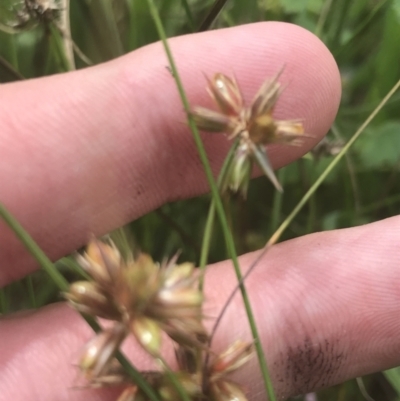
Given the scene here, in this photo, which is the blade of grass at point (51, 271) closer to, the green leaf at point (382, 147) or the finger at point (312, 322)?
the finger at point (312, 322)

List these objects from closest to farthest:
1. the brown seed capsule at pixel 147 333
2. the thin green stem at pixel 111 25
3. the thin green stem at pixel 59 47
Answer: the brown seed capsule at pixel 147 333, the thin green stem at pixel 59 47, the thin green stem at pixel 111 25

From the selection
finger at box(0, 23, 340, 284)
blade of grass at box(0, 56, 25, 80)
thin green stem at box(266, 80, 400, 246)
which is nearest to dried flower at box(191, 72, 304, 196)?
thin green stem at box(266, 80, 400, 246)

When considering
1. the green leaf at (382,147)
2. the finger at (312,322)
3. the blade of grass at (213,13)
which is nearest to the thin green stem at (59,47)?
the blade of grass at (213,13)

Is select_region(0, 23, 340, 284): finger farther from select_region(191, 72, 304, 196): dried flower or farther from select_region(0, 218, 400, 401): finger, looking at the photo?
select_region(191, 72, 304, 196): dried flower

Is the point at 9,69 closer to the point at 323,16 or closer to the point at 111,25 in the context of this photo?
the point at 111,25

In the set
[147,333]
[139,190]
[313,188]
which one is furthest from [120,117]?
[147,333]

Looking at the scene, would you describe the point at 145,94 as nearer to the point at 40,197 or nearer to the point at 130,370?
the point at 40,197

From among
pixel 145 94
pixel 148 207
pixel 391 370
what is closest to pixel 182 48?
pixel 145 94
